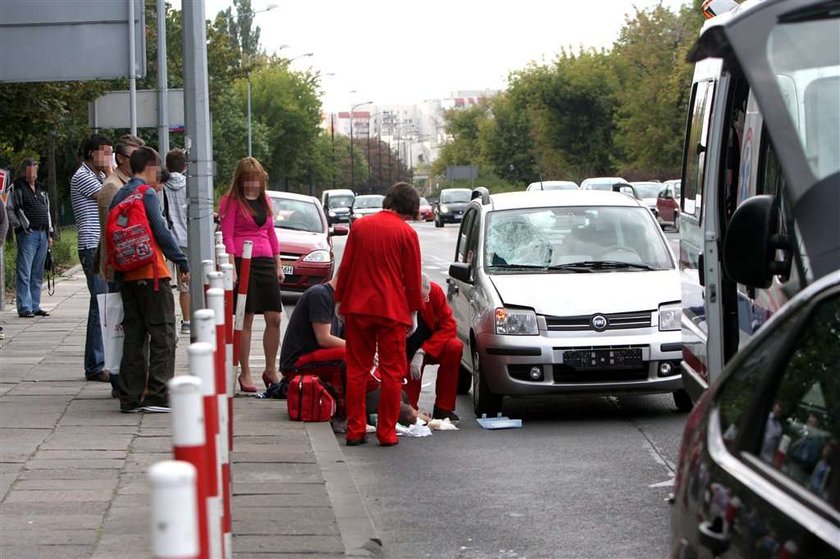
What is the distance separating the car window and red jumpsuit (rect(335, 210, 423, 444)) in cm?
1308

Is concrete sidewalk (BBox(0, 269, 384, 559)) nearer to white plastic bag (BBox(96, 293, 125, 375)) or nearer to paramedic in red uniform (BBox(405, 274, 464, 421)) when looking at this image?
white plastic bag (BBox(96, 293, 125, 375))

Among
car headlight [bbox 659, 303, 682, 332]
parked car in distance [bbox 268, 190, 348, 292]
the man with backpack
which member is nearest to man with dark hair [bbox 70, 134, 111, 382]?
the man with backpack

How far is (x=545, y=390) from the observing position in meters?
10.6

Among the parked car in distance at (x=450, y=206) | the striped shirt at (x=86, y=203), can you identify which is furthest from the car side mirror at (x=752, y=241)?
the parked car in distance at (x=450, y=206)

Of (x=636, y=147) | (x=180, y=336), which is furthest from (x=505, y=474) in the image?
(x=636, y=147)

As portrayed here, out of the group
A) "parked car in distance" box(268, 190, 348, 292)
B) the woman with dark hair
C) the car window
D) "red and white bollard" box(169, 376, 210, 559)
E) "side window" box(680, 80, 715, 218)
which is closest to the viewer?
"red and white bollard" box(169, 376, 210, 559)

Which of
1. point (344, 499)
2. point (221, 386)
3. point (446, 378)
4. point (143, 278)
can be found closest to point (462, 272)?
point (446, 378)

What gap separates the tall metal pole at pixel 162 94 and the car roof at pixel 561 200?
8.17 m

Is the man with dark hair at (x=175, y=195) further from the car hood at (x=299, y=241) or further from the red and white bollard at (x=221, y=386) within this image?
the red and white bollard at (x=221, y=386)

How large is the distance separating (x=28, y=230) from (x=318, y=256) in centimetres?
476

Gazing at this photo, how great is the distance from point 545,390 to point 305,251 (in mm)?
11562

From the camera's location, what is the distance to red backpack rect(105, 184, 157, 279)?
10.0m

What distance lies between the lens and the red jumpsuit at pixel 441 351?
10812mm

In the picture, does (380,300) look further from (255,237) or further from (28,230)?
(28,230)
